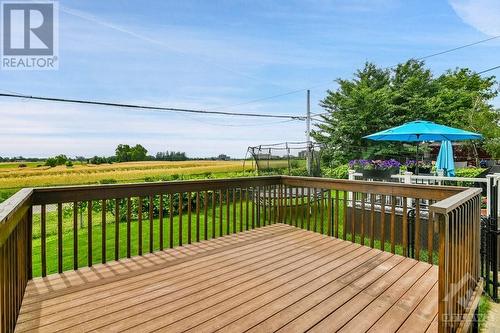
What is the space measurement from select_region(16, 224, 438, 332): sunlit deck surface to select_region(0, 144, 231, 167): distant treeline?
28.4ft

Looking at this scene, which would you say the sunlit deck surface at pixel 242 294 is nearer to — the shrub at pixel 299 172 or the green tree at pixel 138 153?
the shrub at pixel 299 172

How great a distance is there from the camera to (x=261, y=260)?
3043 millimetres

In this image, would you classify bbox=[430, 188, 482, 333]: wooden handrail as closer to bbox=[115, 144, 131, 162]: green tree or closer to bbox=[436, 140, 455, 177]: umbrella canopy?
bbox=[436, 140, 455, 177]: umbrella canopy

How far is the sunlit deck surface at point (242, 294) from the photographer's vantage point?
184 cm

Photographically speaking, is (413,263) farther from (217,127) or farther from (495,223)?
(217,127)

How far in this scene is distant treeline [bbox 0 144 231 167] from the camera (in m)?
10.4

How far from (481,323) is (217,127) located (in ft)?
63.8

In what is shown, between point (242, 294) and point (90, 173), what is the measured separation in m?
11.4

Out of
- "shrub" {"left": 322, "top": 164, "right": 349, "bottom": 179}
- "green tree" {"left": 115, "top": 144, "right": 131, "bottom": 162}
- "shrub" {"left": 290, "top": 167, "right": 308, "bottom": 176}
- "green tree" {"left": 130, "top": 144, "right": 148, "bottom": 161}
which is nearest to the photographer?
"shrub" {"left": 290, "top": 167, "right": 308, "bottom": 176}

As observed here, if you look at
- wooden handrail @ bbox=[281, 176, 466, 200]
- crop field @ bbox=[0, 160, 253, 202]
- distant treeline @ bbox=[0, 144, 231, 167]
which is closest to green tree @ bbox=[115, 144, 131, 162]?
Result: distant treeline @ bbox=[0, 144, 231, 167]

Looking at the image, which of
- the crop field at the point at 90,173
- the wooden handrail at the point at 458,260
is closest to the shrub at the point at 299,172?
the crop field at the point at 90,173

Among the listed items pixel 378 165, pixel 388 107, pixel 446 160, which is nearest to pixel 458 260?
pixel 446 160

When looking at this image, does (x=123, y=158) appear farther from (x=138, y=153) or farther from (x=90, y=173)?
(x=90, y=173)

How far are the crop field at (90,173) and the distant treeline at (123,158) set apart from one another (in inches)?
9.2
